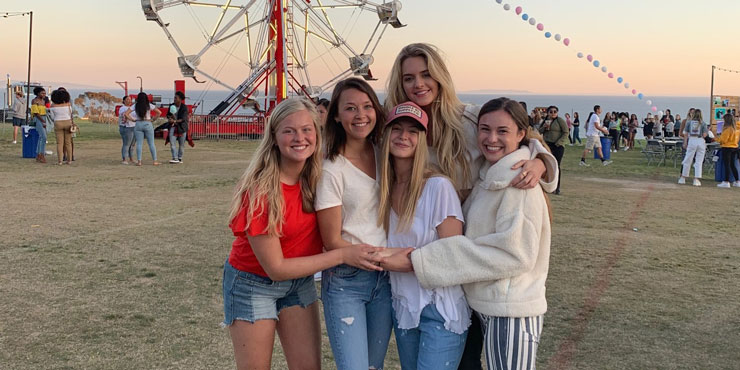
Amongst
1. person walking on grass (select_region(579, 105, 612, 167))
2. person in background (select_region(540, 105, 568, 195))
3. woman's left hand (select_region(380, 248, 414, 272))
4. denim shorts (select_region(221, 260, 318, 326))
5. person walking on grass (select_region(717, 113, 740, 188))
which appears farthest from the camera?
person walking on grass (select_region(579, 105, 612, 167))

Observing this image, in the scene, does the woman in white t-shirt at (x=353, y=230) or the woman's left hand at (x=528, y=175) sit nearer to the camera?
the woman's left hand at (x=528, y=175)

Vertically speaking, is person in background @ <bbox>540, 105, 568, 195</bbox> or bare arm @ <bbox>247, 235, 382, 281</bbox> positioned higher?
person in background @ <bbox>540, 105, 568, 195</bbox>

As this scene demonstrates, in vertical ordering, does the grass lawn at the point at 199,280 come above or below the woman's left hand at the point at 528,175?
below

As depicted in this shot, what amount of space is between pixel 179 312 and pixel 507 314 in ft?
8.99

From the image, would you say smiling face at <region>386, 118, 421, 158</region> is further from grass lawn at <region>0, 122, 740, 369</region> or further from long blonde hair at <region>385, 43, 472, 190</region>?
grass lawn at <region>0, 122, 740, 369</region>

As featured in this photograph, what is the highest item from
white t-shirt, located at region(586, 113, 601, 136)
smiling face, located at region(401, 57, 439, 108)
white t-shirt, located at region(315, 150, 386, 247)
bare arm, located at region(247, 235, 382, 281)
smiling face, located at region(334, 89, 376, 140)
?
white t-shirt, located at region(586, 113, 601, 136)

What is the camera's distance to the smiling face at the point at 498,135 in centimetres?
254

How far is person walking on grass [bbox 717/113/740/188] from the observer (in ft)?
41.5

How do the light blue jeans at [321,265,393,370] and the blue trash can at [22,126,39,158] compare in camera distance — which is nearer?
the light blue jeans at [321,265,393,370]

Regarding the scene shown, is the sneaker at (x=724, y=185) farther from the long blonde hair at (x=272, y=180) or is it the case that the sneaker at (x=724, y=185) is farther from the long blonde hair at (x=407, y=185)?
the long blonde hair at (x=272, y=180)

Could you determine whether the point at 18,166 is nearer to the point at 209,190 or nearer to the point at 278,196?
the point at 209,190

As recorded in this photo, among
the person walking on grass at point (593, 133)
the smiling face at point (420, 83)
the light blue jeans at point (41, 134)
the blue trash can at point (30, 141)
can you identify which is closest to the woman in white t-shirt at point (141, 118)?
the light blue jeans at point (41, 134)

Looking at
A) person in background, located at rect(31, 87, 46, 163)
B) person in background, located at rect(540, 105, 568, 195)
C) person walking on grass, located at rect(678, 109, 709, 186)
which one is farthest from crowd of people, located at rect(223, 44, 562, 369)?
person in background, located at rect(31, 87, 46, 163)

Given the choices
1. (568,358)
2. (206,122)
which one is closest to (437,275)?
(568,358)
